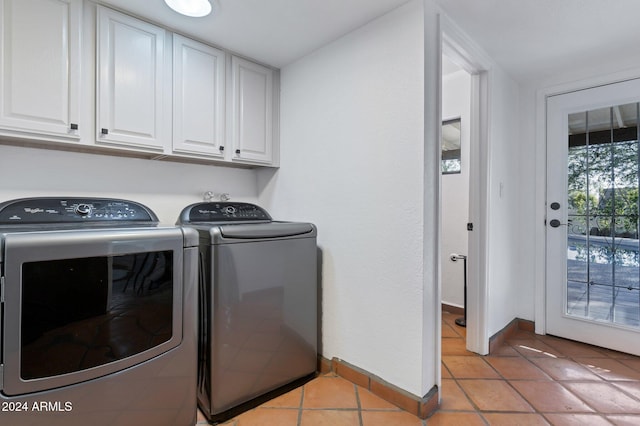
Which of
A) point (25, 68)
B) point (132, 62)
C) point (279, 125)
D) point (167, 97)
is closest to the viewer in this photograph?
point (25, 68)

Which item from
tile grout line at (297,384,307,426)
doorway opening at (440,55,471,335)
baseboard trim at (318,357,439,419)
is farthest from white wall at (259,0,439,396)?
doorway opening at (440,55,471,335)

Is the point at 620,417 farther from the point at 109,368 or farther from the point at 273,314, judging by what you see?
the point at 109,368

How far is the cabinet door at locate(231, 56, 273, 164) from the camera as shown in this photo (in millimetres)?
2078

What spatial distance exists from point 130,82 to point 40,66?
1.16ft

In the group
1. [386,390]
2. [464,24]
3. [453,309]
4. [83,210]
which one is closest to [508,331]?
[453,309]

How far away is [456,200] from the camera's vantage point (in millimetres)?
2928

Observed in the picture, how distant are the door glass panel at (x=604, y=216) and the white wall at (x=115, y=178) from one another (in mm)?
2575

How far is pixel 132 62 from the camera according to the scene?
165 cm

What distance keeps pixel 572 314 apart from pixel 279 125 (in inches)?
105

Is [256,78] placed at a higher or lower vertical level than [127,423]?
higher

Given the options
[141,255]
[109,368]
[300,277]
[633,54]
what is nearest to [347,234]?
[300,277]

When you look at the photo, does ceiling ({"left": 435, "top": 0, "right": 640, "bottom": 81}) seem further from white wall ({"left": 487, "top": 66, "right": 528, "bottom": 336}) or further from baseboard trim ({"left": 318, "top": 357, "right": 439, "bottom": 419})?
baseboard trim ({"left": 318, "top": 357, "right": 439, "bottom": 419})

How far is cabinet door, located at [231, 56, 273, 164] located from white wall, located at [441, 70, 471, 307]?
5.61 ft

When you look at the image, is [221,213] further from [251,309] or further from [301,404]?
[301,404]
